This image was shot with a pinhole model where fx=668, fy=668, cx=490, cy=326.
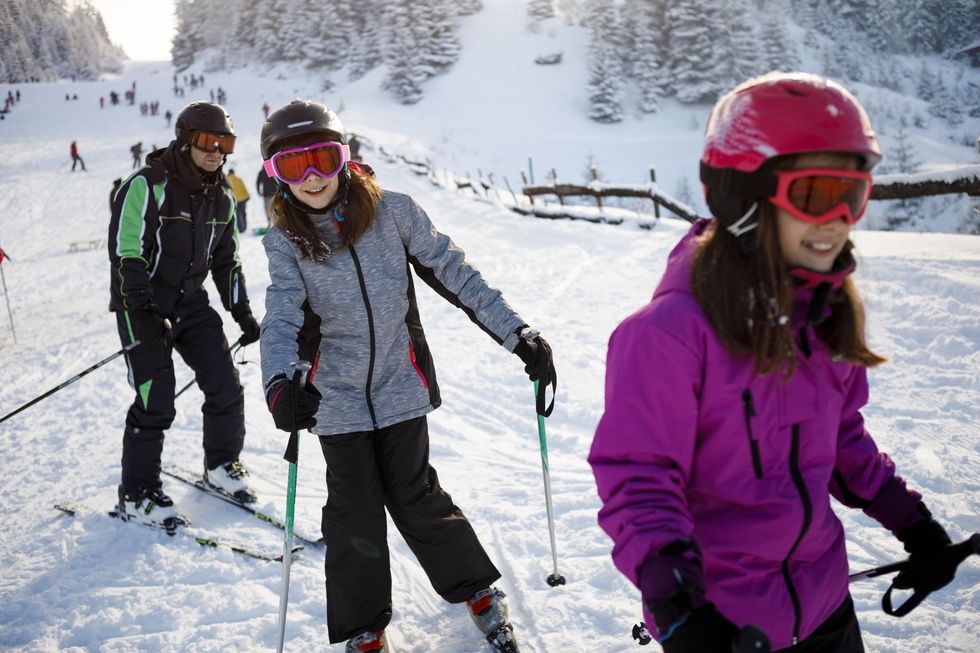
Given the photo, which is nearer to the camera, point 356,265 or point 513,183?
point 356,265

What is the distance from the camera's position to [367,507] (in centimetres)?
268

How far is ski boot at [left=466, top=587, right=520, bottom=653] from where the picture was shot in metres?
2.81

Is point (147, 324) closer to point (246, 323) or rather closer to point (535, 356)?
point (246, 323)

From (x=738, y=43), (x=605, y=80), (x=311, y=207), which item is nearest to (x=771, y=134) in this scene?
(x=311, y=207)

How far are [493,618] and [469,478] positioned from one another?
66.1 inches

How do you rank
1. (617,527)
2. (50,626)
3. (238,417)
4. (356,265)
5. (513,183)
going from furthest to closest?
(513,183)
(238,417)
(50,626)
(356,265)
(617,527)

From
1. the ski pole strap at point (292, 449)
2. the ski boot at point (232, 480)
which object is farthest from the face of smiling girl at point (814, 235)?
the ski boot at point (232, 480)

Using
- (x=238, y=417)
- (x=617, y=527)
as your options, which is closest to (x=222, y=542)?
(x=238, y=417)

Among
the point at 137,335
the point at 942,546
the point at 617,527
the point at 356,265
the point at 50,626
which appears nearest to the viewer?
the point at 617,527

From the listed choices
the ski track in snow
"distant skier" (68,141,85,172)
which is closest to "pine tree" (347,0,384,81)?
"distant skier" (68,141,85,172)

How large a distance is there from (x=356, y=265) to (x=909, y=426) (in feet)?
12.9

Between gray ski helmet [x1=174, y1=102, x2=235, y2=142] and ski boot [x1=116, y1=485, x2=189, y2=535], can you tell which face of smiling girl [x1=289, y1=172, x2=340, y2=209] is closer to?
gray ski helmet [x1=174, y1=102, x2=235, y2=142]

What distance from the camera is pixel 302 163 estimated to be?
2.54m

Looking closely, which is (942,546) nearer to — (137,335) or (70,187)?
(137,335)
